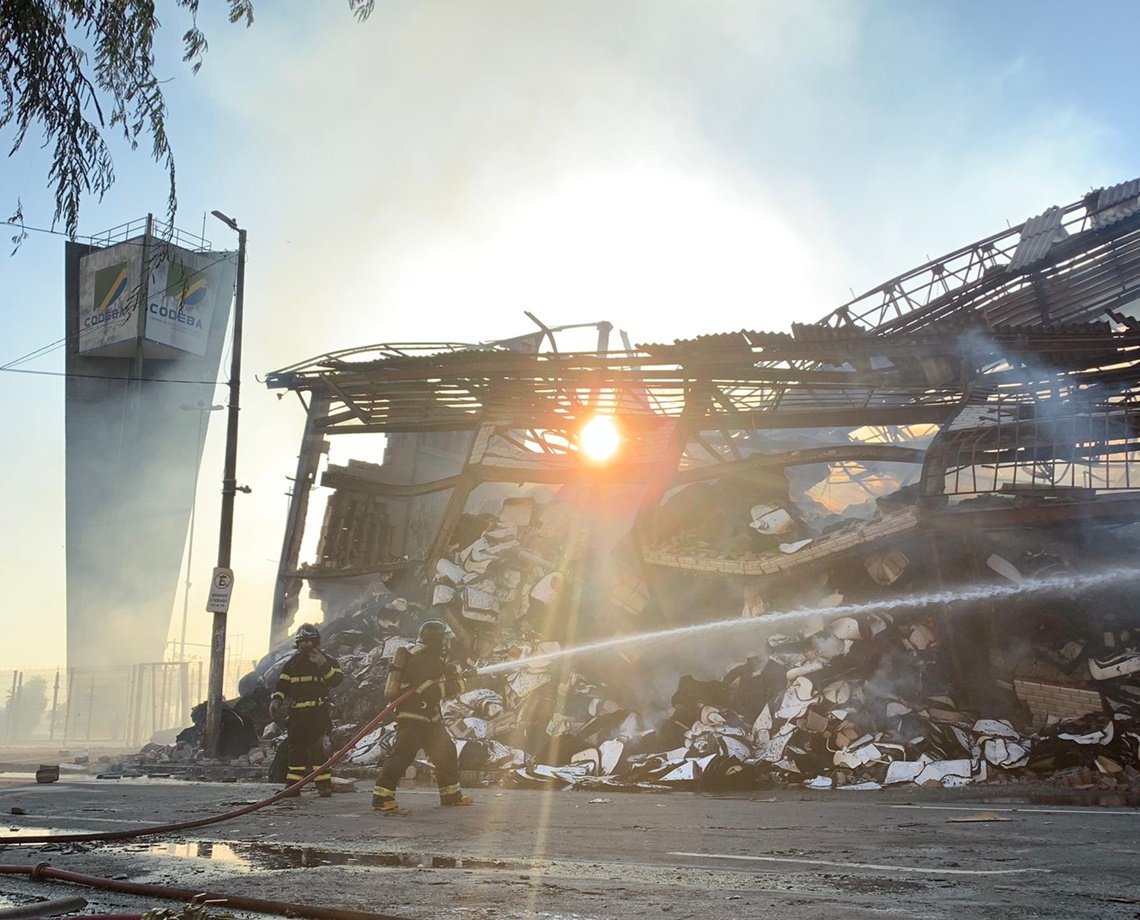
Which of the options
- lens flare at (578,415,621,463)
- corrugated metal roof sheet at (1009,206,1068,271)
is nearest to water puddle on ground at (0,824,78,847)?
lens flare at (578,415,621,463)

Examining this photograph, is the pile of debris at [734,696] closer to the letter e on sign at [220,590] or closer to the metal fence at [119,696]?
the letter e on sign at [220,590]

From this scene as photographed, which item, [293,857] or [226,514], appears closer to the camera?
[293,857]

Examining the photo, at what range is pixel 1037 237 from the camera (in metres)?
15.6

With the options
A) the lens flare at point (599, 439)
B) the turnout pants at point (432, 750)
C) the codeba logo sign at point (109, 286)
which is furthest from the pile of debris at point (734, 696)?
the codeba logo sign at point (109, 286)

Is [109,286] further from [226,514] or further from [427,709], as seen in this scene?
[427,709]

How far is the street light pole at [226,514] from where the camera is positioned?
16.2 metres

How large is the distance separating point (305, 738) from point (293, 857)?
16.9 ft

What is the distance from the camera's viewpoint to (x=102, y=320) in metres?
42.7

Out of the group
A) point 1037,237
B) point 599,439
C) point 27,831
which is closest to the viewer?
point 27,831

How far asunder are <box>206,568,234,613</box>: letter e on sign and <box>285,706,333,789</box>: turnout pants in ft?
22.2

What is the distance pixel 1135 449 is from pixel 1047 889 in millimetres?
10956

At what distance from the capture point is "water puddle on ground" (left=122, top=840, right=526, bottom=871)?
505cm

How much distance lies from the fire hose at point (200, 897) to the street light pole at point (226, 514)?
38.8ft

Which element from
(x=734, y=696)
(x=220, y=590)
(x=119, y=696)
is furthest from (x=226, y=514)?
(x=119, y=696)
